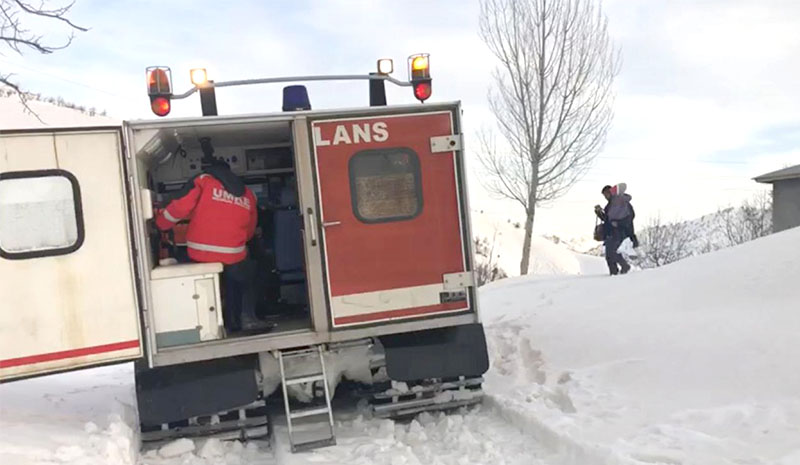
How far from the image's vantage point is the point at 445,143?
5.44 meters

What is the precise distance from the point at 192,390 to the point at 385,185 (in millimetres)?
2315

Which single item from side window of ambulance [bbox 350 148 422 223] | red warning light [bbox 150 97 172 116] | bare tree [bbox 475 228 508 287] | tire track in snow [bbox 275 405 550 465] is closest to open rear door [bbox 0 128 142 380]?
red warning light [bbox 150 97 172 116]

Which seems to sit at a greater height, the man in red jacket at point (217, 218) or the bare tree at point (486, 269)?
the man in red jacket at point (217, 218)

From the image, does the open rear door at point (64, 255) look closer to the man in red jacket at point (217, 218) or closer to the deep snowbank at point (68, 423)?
the deep snowbank at point (68, 423)

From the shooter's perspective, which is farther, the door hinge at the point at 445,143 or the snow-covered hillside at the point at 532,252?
the snow-covered hillside at the point at 532,252

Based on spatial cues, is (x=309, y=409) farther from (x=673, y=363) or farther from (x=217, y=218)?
(x=673, y=363)

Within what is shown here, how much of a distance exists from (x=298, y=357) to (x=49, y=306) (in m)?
1.95

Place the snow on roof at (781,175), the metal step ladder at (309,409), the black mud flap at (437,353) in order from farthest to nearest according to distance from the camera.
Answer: the snow on roof at (781,175), the black mud flap at (437,353), the metal step ladder at (309,409)

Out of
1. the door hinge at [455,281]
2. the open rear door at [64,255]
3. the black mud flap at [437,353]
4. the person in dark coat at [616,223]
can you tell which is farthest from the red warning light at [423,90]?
the person in dark coat at [616,223]

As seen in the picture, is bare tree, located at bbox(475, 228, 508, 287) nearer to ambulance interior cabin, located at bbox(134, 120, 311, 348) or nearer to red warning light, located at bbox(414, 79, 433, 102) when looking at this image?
ambulance interior cabin, located at bbox(134, 120, 311, 348)

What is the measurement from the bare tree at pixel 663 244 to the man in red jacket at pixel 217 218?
57.3 feet

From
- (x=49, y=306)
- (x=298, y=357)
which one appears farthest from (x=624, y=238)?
(x=49, y=306)

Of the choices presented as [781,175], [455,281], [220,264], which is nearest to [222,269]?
[220,264]

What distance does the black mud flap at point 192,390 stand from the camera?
518 centimetres
